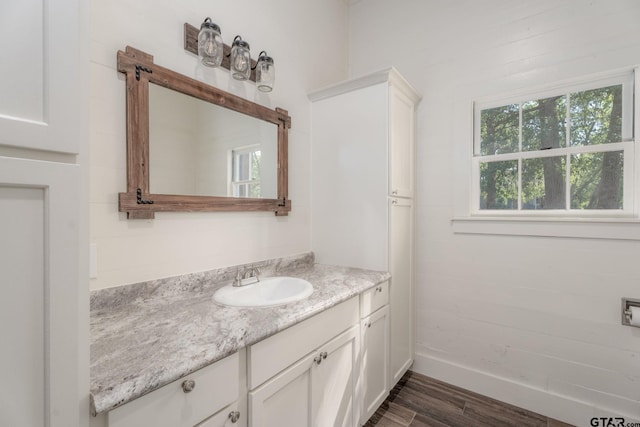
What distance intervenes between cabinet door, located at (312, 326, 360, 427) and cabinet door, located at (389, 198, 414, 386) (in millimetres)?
462

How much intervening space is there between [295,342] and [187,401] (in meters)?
0.43

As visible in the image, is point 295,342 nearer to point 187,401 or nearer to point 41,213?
point 187,401

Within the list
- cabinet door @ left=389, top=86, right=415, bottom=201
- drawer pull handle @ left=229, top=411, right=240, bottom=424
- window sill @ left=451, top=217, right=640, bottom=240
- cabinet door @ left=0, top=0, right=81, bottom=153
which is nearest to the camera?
cabinet door @ left=0, top=0, right=81, bottom=153

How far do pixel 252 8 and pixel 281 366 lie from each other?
6.16 ft

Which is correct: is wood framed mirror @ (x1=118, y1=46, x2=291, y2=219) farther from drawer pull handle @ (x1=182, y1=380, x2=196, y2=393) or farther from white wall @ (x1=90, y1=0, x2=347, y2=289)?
drawer pull handle @ (x1=182, y1=380, x2=196, y2=393)

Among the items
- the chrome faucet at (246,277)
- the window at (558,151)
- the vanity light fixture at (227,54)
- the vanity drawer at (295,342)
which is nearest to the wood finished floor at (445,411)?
the vanity drawer at (295,342)

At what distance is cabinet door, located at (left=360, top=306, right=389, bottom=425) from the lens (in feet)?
5.13

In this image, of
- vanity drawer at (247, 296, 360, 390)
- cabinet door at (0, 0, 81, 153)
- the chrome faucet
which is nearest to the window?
vanity drawer at (247, 296, 360, 390)

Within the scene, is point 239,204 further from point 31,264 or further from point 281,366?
point 31,264

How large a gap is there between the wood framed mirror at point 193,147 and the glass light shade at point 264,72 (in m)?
0.13

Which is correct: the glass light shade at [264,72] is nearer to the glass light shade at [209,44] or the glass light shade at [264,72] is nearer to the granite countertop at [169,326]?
the glass light shade at [209,44]

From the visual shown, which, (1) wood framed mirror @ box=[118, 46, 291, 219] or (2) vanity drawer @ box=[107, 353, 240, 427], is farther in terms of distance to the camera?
(1) wood framed mirror @ box=[118, 46, 291, 219]

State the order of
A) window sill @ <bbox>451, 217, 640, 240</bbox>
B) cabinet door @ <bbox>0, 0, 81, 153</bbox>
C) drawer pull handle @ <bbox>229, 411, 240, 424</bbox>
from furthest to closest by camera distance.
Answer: window sill @ <bbox>451, 217, 640, 240</bbox>
drawer pull handle @ <bbox>229, 411, 240, 424</bbox>
cabinet door @ <bbox>0, 0, 81, 153</bbox>

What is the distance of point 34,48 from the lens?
51 centimetres
